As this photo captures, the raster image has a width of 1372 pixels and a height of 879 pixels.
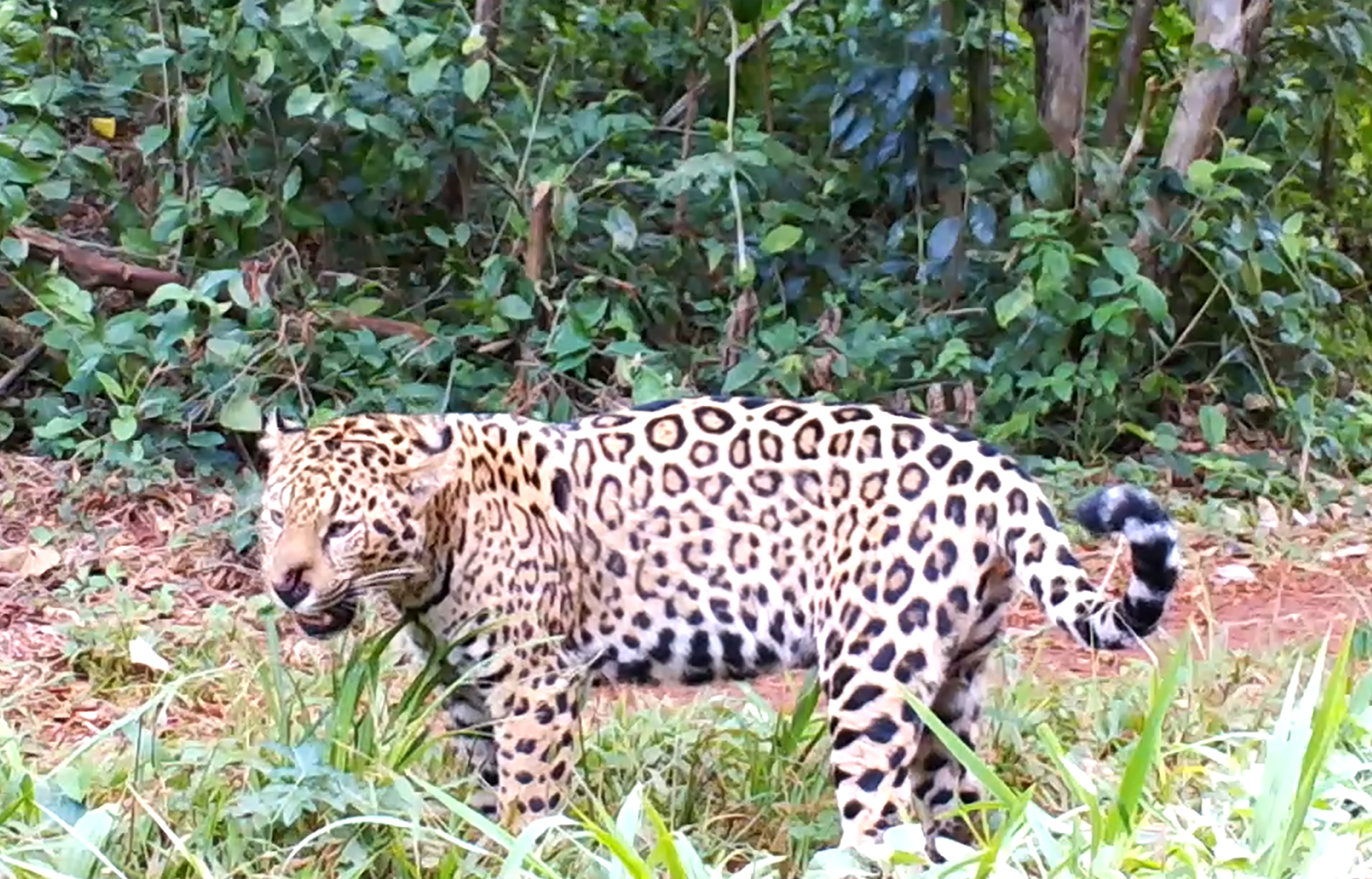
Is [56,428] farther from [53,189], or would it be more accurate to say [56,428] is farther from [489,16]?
[489,16]

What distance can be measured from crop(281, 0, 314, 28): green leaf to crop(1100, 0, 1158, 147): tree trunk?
4017 millimetres

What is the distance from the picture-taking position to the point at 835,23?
9.47m

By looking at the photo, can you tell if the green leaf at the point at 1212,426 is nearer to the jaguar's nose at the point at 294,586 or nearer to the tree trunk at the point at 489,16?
the tree trunk at the point at 489,16

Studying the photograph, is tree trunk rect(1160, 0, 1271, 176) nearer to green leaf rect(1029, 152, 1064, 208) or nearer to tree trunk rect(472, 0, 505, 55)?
green leaf rect(1029, 152, 1064, 208)

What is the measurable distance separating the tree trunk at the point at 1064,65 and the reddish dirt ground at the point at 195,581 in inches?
93.8

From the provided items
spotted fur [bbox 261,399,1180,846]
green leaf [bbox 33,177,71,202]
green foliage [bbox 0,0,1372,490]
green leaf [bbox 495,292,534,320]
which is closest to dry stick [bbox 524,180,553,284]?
green foliage [bbox 0,0,1372,490]

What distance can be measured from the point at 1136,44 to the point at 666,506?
5.38 metres

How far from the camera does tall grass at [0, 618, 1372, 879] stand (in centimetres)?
313

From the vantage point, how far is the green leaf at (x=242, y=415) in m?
7.52

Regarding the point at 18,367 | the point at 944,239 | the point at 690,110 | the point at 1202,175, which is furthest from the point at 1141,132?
the point at 18,367

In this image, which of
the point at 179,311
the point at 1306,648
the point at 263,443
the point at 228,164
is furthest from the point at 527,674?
the point at 228,164

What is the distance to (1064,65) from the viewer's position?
30.8ft

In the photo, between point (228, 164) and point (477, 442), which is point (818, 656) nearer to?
point (477, 442)

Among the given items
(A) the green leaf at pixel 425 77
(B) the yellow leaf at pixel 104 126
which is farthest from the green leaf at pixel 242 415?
(B) the yellow leaf at pixel 104 126
